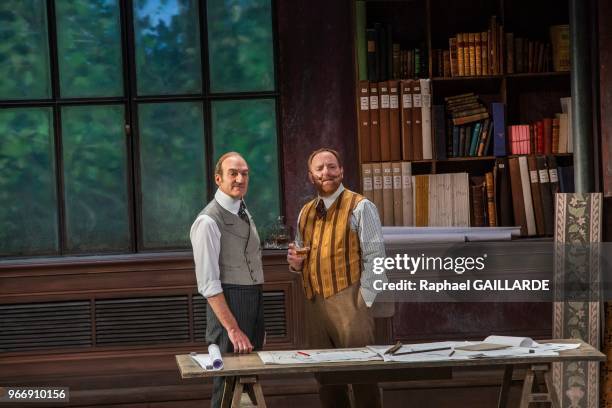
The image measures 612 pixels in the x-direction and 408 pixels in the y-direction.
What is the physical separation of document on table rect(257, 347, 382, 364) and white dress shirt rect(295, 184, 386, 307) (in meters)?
0.41

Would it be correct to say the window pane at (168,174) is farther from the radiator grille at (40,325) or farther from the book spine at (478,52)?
the book spine at (478,52)

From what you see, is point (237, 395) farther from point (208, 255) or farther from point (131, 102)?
point (131, 102)

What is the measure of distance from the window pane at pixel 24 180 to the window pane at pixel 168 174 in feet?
1.89

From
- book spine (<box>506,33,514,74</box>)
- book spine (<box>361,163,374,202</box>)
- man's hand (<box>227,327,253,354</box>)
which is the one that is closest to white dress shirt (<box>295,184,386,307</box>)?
man's hand (<box>227,327,253,354</box>)

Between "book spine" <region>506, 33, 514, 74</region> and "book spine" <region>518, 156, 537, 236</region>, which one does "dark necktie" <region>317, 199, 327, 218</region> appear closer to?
"book spine" <region>518, 156, 537, 236</region>

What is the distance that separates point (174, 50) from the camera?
6.37 metres

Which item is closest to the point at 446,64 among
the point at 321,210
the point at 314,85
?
the point at 314,85

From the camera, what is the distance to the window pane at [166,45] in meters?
6.34

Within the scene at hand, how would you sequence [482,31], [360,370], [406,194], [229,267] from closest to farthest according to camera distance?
[360,370] < [229,267] < [406,194] < [482,31]

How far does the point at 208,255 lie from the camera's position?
15.4ft

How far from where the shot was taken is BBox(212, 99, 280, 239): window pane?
6438mm

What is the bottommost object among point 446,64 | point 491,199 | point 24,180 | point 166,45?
point 491,199

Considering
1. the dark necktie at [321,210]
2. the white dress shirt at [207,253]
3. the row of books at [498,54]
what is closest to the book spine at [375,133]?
the row of books at [498,54]

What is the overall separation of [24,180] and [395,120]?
2.24 m
